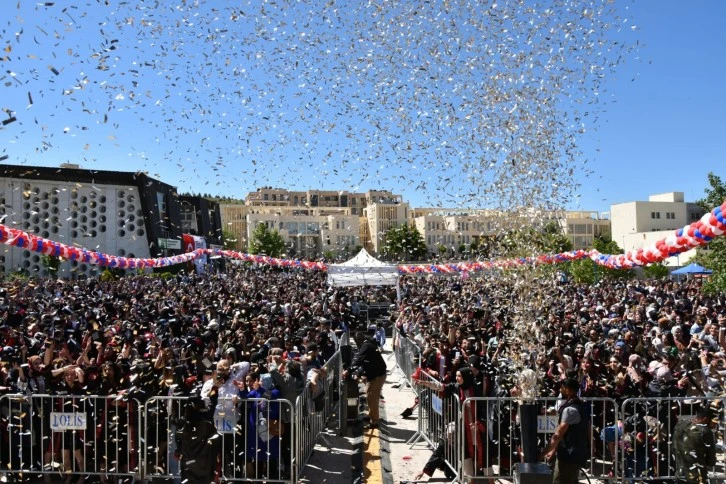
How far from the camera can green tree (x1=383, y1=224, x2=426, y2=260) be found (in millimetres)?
92312

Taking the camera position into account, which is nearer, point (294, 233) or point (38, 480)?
point (38, 480)

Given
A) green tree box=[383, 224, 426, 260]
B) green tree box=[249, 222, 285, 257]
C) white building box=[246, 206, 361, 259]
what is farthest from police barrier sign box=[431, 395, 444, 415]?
white building box=[246, 206, 361, 259]

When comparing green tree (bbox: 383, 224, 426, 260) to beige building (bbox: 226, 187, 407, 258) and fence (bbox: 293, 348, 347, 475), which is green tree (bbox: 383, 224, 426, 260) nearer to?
beige building (bbox: 226, 187, 407, 258)

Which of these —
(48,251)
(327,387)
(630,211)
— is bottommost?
(327,387)

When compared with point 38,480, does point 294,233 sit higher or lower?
higher

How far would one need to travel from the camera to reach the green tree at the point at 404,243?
92.3 meters

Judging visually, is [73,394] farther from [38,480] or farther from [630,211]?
[630,211]

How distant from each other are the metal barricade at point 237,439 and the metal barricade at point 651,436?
12.2 ft

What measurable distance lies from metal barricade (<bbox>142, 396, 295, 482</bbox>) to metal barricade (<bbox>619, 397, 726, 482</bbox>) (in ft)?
12.2

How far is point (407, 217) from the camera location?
12825cm

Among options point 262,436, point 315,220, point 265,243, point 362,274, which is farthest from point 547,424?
point 315,220

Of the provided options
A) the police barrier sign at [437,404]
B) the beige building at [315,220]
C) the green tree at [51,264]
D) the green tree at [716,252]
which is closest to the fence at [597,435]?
the police barrier sign at [437,404]

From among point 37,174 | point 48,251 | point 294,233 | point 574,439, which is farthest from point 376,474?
point 294,233

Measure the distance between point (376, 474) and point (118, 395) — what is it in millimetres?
3173
